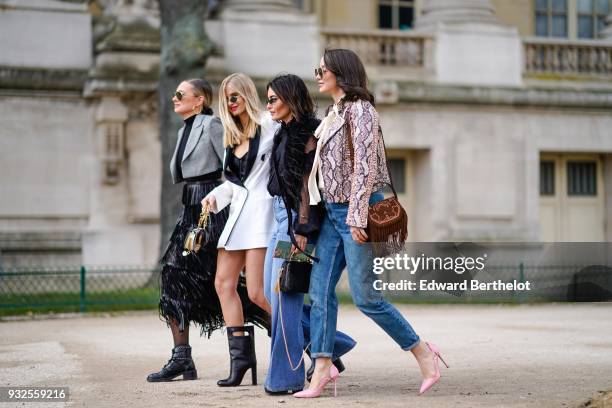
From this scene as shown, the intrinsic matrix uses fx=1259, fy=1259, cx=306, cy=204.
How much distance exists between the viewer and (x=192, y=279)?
9062mm

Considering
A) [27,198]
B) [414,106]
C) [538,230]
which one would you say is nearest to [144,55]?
[27,198]

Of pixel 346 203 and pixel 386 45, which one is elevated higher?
pixel 386 45

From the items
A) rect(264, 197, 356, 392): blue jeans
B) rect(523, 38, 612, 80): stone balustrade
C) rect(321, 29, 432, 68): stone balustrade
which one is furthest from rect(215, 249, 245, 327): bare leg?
rect(523, 38, 612, 80): stone balustrade

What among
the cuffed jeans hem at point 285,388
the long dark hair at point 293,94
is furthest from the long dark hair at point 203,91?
the cuffed jeans hem at point 285,388

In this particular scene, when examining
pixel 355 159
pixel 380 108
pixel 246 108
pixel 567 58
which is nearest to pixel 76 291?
pixel 380 108

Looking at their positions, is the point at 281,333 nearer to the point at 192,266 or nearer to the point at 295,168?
the point at 295,168

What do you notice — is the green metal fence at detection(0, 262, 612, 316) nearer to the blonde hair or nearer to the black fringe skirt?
the black fringe skirt

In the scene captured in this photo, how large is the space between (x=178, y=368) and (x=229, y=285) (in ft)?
2.53

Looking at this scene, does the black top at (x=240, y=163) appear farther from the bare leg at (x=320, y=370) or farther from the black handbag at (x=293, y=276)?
the bare leg at (x=320, y=370)

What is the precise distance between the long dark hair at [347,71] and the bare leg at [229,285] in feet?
4.86

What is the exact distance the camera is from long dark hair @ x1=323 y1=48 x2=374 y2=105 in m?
7.94

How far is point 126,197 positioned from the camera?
2119 centimetres

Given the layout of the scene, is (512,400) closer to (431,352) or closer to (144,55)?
(431,352)

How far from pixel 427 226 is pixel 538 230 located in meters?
2.17
